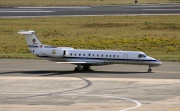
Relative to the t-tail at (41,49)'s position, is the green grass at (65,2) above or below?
above

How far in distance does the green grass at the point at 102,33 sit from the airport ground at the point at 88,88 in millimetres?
11177

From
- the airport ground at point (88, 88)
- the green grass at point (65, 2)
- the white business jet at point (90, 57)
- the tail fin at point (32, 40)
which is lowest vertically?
the airport ground at point (88, 88)

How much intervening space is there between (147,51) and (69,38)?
14.8 metres

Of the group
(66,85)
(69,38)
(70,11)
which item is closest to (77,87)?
(66,85)

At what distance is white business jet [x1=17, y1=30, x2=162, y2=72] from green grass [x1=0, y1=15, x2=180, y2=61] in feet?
35.2

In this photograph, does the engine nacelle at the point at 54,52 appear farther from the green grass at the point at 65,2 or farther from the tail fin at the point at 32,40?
the green grass at the point at 65,2

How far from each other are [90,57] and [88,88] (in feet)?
38.4

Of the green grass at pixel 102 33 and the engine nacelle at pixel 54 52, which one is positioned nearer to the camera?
the engine nacelle at pixel 54 52

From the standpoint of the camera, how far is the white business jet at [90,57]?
186 feet

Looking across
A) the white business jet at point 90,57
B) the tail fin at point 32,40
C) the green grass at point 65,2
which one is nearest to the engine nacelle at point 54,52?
the white business jet at point 90,57

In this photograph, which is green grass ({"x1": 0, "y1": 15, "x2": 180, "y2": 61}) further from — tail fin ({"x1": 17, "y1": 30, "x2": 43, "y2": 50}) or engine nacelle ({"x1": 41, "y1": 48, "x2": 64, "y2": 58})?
engine nacelle ({"x1": 41, "y1": 48, "x2": 64, "y2": 58})

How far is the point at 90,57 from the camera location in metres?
57.8

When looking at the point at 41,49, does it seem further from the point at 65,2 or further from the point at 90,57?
the point at 65,2

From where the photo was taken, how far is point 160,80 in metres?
50.8
